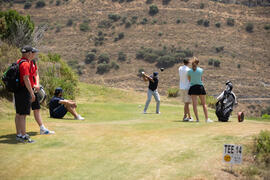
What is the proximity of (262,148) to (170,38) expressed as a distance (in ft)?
198

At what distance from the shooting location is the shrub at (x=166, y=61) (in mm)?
60375

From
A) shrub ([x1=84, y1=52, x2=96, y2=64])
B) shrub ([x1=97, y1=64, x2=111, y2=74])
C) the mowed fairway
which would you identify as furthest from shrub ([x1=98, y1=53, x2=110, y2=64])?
the mowed fairway

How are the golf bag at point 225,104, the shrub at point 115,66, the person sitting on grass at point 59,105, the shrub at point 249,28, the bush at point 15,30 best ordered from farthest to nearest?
the shrub at point 249,28 → the shrub at point 115,66 → the bush at point 15,30 → the person sitting on grass at point 59,105 → the golf bag at point 225,104

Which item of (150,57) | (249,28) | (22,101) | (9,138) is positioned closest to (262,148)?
(22,101)

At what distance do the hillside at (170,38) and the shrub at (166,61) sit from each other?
4.46ft

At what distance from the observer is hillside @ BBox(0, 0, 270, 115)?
54.7 metres

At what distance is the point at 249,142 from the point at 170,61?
173 feet

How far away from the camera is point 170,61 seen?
60625 mm

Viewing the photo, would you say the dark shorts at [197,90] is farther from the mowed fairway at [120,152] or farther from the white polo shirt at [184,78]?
the mowed fairway at [120,152]

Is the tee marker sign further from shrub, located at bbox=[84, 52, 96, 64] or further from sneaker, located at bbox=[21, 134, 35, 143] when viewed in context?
shrub, located at bbox=[84, 52, 96, 64]

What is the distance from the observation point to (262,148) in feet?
25.8

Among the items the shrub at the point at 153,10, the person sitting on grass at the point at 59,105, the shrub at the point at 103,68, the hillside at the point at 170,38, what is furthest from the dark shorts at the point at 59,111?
the shrub at the point at 153,10

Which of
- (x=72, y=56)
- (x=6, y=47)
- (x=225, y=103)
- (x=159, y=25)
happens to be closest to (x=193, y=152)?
(x=225, y=103)

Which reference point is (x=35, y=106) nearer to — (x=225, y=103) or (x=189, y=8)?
(x=225, y=103)
